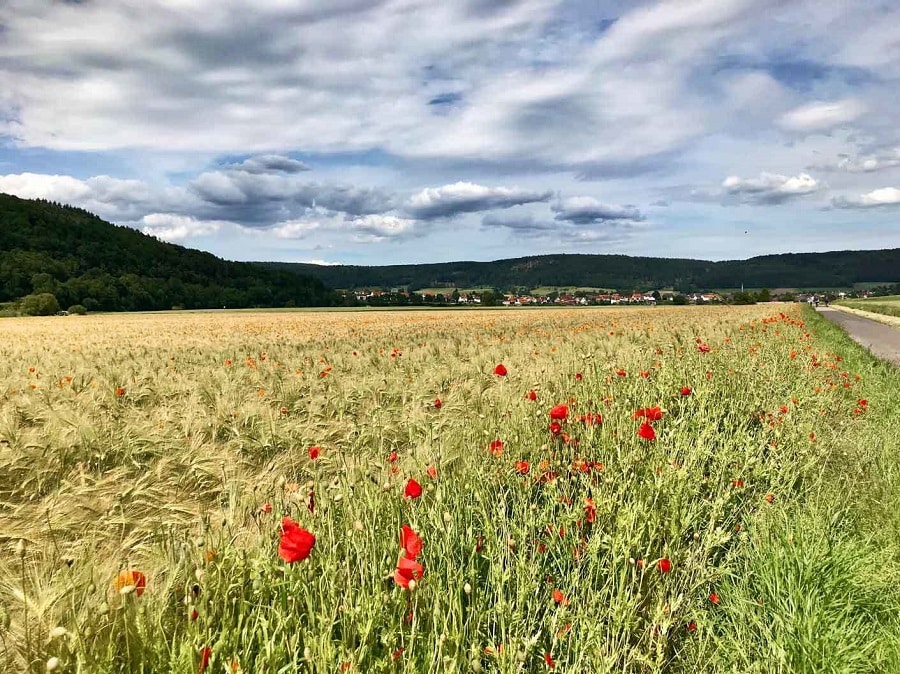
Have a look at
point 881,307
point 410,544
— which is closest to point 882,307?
point 881,307

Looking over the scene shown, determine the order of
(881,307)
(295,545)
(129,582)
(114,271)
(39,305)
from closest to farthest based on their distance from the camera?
(129,582) → (295,545) → (39,305) → (881,307) → (114,271)

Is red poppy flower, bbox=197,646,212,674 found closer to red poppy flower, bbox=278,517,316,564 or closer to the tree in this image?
red poppy flower, bbox=278,517,316,564

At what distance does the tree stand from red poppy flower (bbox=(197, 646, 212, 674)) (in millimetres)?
68353

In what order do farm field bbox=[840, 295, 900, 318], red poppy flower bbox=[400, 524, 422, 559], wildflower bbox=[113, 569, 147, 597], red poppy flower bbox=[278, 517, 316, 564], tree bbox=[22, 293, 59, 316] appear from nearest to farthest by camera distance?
wildflower bbox=[113, 569, 147, 597], red poppy flower bbox=[278, 517, 316, 564], red poppy flower bbox=[400, 524, 422, 559], farm field bbox=[840, 295, 900, 318], tree bbox=[22, 293, 59, 316]

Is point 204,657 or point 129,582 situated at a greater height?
point 129,582

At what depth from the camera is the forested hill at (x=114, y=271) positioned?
70875mm

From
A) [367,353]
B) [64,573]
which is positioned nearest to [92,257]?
[367,353]

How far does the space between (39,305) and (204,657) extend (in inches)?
2706

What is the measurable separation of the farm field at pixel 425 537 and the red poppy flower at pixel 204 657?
0.03 meters

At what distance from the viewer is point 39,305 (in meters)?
55.7

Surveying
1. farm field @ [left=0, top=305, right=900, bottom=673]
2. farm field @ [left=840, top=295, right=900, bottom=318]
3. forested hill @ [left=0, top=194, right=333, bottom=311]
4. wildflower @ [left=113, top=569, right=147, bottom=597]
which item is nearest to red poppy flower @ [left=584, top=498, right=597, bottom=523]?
farm field @ [left=0, top=305, right=900, bottom=673]

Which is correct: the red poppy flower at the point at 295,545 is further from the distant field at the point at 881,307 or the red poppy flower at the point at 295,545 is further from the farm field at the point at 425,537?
the distant field at the point at 881,307

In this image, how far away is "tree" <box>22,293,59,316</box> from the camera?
5522cm

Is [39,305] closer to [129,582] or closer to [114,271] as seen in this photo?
[114,271]
